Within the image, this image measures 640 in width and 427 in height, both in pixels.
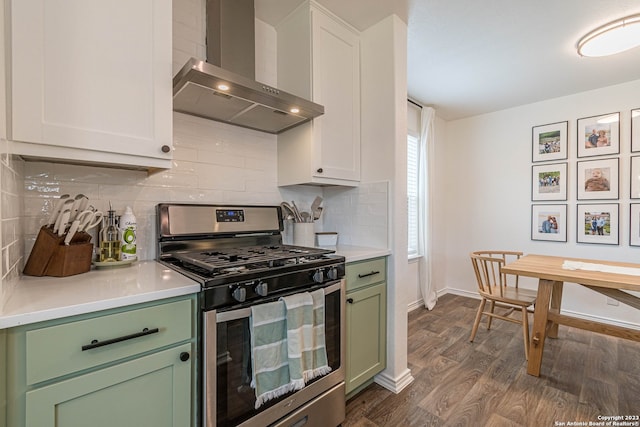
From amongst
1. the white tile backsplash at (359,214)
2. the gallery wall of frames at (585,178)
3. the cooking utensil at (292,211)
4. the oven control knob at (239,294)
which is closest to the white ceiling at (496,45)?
the gallery wall of frames at (585,178)

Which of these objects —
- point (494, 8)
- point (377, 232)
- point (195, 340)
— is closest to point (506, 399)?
point (377, 232)

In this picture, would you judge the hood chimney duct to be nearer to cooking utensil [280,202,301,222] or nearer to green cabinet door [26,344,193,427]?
cooking utensil [280,202,301,222]

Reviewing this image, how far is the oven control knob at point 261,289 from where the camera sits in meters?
1.13

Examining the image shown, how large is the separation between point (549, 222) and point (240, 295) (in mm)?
3700

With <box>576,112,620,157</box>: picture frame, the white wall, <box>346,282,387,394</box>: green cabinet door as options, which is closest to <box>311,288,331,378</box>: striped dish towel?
<box>346,282,387,394</box>: green cabinet door

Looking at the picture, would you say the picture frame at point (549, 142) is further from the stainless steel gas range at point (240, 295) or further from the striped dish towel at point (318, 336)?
the striped dish towel at point (318, 336)

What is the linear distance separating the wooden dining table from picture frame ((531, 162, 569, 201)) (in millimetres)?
1168

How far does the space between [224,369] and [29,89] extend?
1.17m

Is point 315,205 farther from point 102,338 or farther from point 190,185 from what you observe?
point 102,338

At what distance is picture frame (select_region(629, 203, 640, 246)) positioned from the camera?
2770mm

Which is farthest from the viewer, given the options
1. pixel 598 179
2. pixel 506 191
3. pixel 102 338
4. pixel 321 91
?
pixel 506 191

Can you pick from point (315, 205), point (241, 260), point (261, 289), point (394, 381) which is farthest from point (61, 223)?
point (394, 381)

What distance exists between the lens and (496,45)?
2.20m

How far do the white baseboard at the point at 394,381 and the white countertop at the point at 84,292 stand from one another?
1.50 meters
